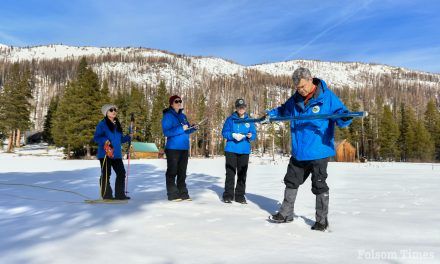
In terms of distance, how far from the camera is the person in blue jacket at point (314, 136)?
14.7 ft

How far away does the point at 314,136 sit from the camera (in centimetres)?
456

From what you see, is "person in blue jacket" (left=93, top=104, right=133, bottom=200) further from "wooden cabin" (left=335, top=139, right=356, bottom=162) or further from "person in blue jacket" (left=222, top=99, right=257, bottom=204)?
"wooden cabin" (left=335, top=139, right=356, bottom=162)

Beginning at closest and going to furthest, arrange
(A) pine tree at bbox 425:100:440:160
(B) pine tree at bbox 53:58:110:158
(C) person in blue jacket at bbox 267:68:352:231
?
(C) person in blue jacket at bbox 267:68:352:231
(B) pine tree at bbox 53:58:110:158
(A) pine tree at bbox 425:100:440:160

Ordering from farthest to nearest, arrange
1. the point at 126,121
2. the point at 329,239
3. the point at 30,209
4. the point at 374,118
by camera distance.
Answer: the point at 374,118
the point at 126,121
the point at 30,209
the point at 329,239

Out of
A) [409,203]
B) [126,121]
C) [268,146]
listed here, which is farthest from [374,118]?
[409,203]

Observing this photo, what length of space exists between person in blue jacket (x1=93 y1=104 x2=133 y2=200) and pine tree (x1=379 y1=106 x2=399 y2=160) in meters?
67.6

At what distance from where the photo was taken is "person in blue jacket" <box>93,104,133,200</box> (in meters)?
A: 6.67

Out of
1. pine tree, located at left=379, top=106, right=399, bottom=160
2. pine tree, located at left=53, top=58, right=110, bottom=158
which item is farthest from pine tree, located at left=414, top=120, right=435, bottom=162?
pine tree, located at left=53, top=58, right=110, bottom=158

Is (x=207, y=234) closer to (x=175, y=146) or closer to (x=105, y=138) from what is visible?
(x=175, y=146)

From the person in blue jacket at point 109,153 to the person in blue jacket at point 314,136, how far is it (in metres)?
3.43

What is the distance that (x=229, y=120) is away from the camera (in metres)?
6.88

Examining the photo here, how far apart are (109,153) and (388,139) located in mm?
68771

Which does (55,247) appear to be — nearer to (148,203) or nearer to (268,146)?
(148,203)

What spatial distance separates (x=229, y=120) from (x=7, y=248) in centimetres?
448
